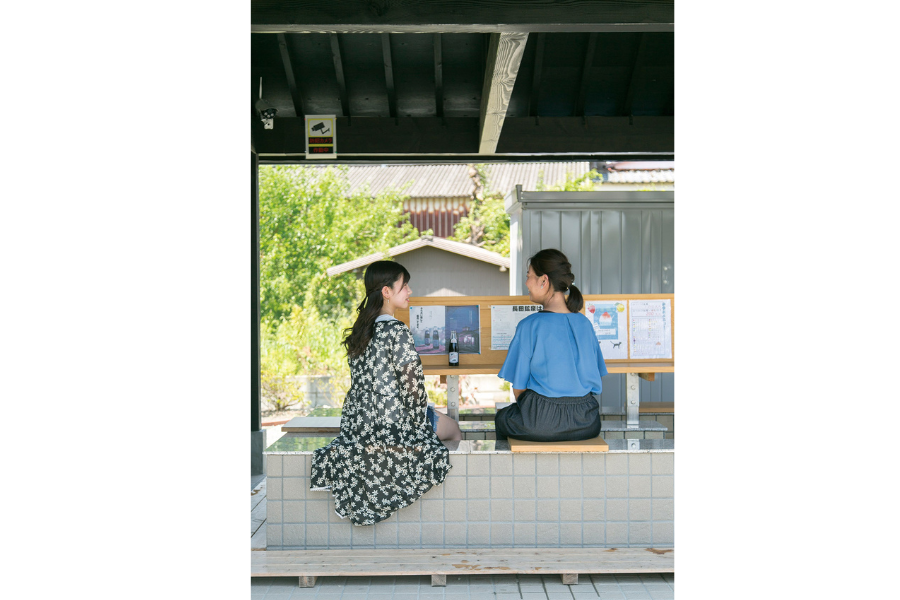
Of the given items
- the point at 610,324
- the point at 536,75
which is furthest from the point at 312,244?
the point at 610,324

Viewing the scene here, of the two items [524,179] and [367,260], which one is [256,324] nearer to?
[367,260]

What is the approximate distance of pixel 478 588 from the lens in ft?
11.7

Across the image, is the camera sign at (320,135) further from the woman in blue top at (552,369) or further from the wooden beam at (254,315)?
the woman in blue top at (552,369)

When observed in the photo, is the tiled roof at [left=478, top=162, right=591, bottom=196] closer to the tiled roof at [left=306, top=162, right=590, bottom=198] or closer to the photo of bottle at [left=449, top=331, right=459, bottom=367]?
the tiled roof at [left=306, top=162, right=590, bottom=198]

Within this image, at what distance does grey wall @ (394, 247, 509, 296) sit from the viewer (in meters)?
15.2

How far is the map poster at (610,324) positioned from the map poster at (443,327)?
0.79m

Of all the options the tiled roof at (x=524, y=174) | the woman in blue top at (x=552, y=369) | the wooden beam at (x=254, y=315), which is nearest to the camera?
the woman in blue top at (x=552, y=369)

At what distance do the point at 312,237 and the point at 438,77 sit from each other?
948 cm

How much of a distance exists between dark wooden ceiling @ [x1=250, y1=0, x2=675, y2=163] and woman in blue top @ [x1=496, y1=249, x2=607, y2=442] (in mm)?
1470

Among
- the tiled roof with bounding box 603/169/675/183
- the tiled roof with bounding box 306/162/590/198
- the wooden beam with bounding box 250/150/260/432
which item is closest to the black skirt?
the wooden beam with bounding box 250/150/260/432

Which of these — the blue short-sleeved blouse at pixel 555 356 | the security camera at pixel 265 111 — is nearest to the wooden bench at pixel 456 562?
the blue short-sleeved blouse at pixel 555 356

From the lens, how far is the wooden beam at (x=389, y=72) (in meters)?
5.21
